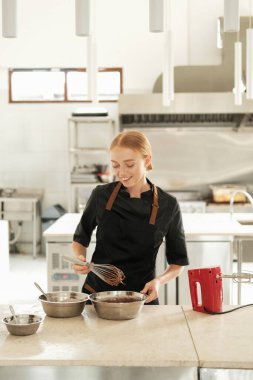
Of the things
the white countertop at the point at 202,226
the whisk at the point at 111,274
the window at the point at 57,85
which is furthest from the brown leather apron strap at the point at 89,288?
the window at the point at 57,85

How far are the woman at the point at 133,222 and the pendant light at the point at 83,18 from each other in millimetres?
476

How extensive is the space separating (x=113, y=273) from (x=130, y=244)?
0.15 metres

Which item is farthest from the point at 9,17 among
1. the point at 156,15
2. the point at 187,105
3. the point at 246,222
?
the point at 187,105

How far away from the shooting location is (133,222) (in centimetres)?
269

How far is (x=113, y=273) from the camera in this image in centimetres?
264

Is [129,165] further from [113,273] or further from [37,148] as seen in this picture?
[37,148]

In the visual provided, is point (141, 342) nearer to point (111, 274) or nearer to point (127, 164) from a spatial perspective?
point (111, 274)

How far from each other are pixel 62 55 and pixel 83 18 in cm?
593

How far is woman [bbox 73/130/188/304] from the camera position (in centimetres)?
263

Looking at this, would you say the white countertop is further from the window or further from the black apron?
the window

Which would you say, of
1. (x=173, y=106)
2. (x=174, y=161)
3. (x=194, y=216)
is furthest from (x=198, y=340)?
(x=174, y=161)

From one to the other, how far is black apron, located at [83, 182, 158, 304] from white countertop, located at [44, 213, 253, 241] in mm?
1960

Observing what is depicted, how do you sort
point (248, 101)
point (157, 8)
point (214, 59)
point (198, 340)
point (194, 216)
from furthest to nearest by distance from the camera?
point (214, 59) → point (248, 101) → point (194, 216) → point (157, 8) → point (198, 340)

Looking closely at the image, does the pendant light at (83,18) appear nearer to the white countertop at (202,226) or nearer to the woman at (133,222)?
the woman at (133,222)
